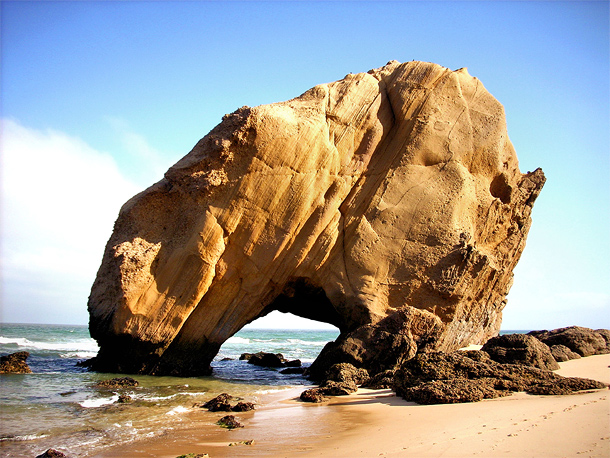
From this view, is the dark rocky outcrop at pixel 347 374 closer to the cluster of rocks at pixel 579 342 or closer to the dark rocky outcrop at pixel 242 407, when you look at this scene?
the dark rocky outcrop at pixel 242 407

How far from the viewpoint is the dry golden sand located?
480 centimetres

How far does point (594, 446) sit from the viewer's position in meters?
4.50

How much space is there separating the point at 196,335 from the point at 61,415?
17.3 feet

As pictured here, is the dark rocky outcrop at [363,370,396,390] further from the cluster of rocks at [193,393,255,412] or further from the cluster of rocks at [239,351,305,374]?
the cluster of rocks at [239,351,305,374]

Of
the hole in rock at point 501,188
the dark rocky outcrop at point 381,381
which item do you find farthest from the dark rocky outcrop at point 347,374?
the hole in rock at point 501,188

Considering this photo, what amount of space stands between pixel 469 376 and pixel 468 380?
560 mm

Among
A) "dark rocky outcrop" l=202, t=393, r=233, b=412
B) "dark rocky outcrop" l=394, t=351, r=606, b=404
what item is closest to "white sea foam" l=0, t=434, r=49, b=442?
"dark rocky outcrop" l=202, t=393, r=233, b=412

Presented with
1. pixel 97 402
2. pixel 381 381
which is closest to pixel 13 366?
pixel 97 402

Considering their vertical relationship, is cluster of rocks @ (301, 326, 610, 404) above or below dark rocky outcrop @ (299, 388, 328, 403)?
above

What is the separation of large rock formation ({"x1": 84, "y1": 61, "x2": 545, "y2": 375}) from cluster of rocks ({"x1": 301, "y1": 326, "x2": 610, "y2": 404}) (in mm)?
1707

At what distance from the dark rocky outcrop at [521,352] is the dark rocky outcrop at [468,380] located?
1.17 m

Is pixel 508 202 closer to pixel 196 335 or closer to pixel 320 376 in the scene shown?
pixel 320 376

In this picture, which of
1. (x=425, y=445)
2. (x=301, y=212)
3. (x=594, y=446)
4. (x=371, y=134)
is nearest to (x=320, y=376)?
(x=301, y=212)

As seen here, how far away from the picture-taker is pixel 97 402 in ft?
29.9
